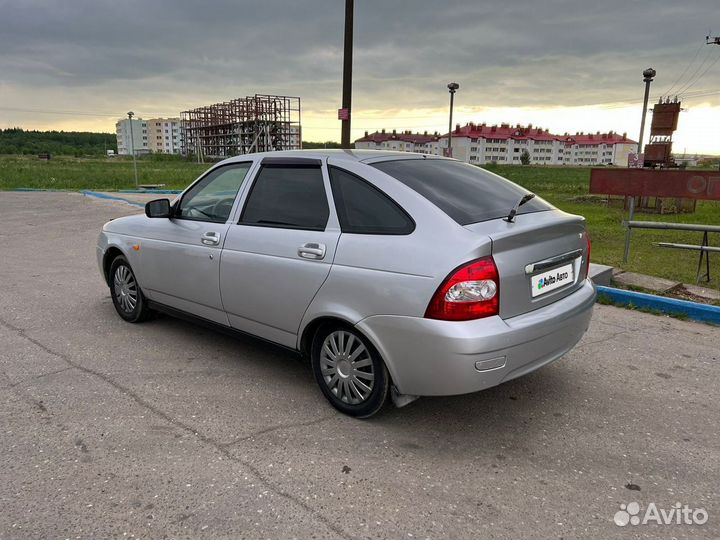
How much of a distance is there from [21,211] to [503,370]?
16653 mm

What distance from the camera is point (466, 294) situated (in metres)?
2.91

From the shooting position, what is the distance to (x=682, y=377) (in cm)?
422

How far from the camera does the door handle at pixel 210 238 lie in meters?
4.17

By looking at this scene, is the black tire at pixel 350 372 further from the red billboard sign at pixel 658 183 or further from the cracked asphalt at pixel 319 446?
the red billboard sign at pixel 658 183

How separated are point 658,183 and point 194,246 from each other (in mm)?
6961

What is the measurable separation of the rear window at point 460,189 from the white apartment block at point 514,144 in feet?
377

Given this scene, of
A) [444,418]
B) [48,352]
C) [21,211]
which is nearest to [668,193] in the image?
[444,418]

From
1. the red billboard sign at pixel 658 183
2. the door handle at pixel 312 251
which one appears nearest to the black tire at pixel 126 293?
the door handle at pixel 312 251

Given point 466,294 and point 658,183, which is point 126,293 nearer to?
point 466,294

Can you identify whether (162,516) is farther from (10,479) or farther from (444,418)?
(444,418)

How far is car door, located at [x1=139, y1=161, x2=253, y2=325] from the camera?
4.24 meters

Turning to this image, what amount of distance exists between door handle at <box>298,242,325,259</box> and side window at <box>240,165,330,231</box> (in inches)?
5.1

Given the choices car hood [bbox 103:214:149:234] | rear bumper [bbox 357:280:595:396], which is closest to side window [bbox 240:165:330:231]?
rear bumper [bbox 357:280:595:396]

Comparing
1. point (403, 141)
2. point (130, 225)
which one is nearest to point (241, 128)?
point (403, 141)
